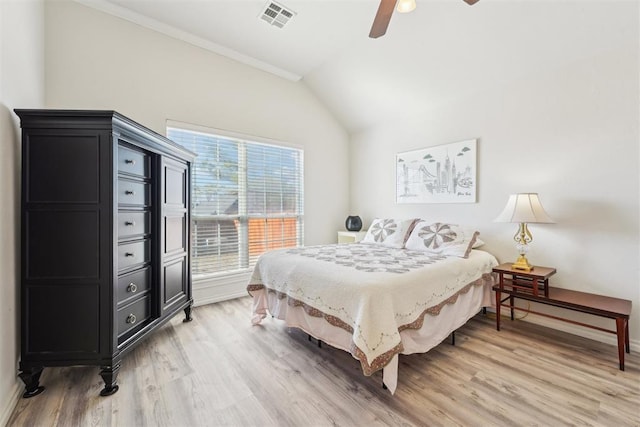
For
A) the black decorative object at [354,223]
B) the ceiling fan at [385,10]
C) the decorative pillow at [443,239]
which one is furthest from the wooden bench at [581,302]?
the ceiling fan at [385,10]

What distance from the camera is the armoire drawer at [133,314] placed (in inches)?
75.3

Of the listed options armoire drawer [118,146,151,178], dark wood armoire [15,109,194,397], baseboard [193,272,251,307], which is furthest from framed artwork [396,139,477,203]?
dark wood armoire [15,109,194,397]

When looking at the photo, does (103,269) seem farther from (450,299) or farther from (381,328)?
(450,299)

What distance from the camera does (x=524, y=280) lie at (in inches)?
99.6

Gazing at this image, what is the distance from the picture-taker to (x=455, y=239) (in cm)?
289

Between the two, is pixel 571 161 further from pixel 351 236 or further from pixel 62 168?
pixel 62 168

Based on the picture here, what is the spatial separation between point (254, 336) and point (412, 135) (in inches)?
128

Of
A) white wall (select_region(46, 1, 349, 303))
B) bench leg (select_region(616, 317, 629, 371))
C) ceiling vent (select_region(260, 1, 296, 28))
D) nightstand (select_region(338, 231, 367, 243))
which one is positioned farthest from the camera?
nightstand (select_region(338, 231, 367, 243))

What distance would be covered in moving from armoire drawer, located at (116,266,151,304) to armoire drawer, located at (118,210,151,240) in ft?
0.95

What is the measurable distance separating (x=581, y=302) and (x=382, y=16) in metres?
2.66

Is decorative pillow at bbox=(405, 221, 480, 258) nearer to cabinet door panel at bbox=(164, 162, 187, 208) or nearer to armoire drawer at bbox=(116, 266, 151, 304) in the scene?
cabinet door panel at bbox=(164, 162, 187, 208)

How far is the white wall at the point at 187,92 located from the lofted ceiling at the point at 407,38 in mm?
182

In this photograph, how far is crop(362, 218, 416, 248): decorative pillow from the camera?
129 inches

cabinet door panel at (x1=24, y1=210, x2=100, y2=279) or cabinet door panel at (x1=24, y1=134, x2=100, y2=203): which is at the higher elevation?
cabinet door panel at (x1=24, y1=134, x2=100, y2=203)
